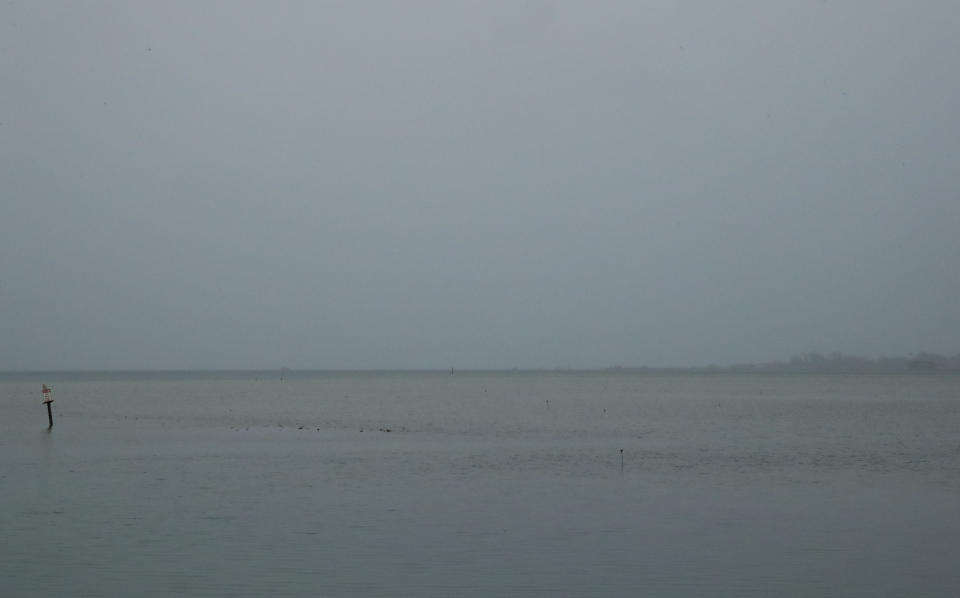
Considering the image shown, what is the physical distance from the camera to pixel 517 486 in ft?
94.2

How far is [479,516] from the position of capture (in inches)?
923

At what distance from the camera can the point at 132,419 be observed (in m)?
65.5

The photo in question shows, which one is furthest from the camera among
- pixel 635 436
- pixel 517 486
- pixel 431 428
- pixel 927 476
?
pixel 431 428

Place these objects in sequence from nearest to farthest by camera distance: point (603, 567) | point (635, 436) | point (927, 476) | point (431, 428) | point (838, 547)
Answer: point (603, 567) < point (838, 547) < point (927, 476) < point (635, 436) < point (431, 428)

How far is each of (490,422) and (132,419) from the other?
24.5 metres

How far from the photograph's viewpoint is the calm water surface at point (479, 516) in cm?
1723

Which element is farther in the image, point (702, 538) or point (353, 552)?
point (702, 538)

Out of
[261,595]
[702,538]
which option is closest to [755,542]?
[702,538]

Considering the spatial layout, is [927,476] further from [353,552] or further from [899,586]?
[353,552]

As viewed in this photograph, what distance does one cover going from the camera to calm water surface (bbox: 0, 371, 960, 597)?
56.5ft

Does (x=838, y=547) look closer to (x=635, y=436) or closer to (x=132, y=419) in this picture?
(x=635, y=436)

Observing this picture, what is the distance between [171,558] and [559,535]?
26.3 ft

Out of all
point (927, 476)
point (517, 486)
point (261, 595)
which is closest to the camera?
point (261, 595)

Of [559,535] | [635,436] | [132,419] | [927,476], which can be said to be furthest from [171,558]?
[132,419]
